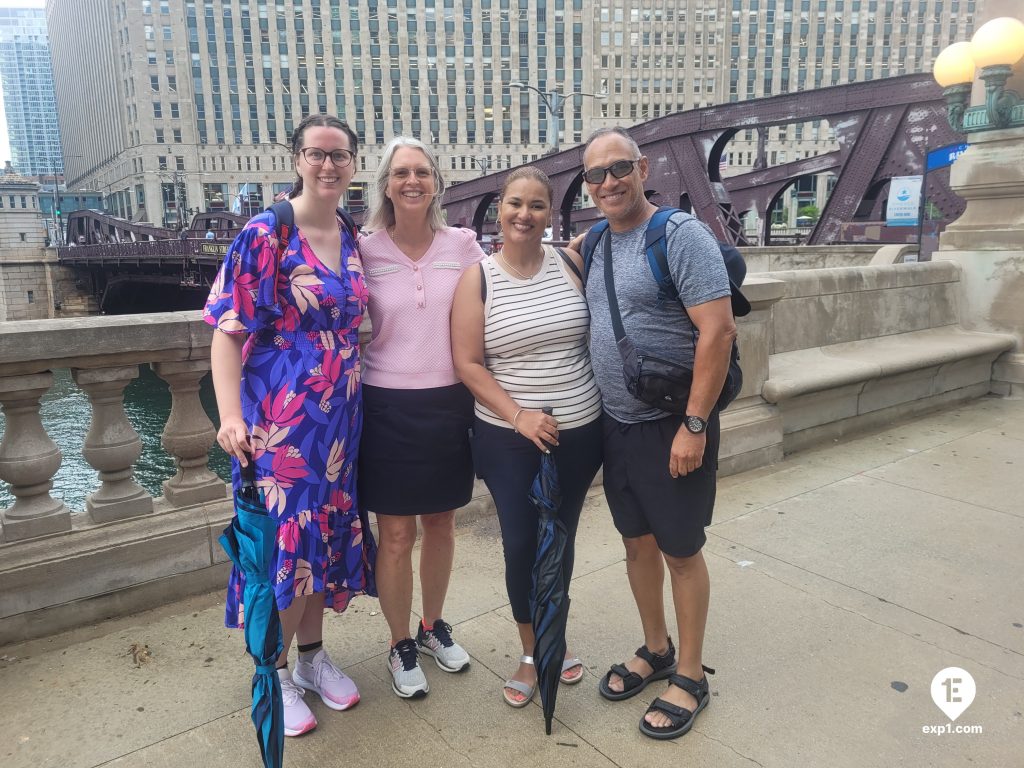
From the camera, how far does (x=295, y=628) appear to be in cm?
228

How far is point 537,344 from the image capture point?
220 centimetres

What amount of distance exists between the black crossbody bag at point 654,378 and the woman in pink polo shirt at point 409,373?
1.73 feet

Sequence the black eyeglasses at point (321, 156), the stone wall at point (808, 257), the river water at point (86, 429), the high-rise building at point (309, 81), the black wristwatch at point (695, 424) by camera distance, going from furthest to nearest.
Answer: the high-rise building at point (309, 81) < the river water at point (86, 429) < the stone wall at point (808, 257) < the black eyeglasses at point (321, 156) < the black wristwatch at point (695, 424)

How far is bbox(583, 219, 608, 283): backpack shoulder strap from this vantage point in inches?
90.0

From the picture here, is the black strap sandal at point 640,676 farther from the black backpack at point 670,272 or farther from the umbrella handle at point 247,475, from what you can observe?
the umbrella handle at point 247,475

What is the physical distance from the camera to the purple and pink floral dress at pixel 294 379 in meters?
2.03

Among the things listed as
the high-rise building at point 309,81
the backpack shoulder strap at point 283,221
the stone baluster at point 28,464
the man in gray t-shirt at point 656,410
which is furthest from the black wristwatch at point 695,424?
the high-rise building at point 309,81

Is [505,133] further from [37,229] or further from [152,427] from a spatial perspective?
[152,427]

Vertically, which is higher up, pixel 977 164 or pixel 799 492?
pixel 977 164

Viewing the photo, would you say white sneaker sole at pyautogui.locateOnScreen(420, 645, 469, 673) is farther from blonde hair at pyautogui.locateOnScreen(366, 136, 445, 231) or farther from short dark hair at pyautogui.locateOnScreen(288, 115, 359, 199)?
short dark hair at pyautogui.locateOnScreen(288, 115, 359, 199)

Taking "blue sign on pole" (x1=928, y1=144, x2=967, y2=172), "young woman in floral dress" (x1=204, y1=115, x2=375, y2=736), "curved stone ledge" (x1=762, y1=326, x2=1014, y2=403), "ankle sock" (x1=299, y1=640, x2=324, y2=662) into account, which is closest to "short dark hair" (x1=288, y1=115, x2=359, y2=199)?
"young woman in floral dress" (x1=204, y1=115, x2=375, y2=736)

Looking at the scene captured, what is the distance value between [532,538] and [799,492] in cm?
251

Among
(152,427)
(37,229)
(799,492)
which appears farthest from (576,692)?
(37,229)

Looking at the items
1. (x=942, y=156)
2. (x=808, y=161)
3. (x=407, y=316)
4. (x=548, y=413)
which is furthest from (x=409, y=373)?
(x=808, y=161)
